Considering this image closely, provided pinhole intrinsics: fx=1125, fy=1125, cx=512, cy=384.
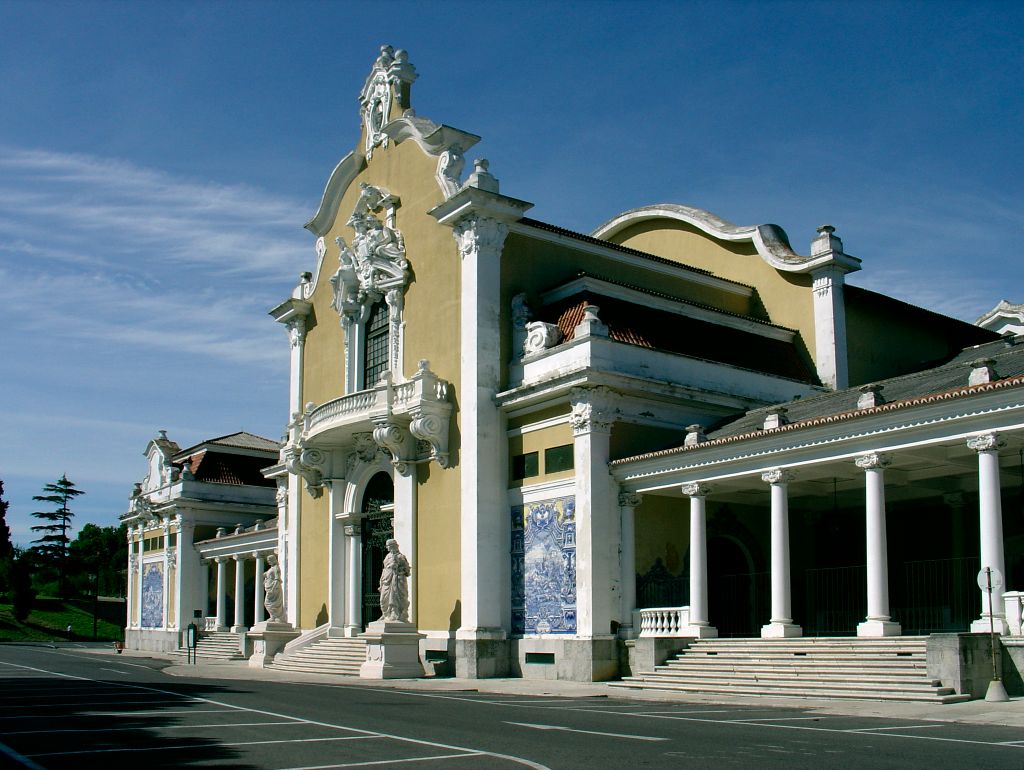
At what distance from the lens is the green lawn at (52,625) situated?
71125 mm

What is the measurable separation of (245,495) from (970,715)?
45.3 meters

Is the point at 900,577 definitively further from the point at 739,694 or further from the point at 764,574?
the point at 739,694

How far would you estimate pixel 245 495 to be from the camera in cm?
5622

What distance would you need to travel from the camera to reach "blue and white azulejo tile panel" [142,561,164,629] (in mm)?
56500

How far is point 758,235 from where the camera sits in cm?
3378

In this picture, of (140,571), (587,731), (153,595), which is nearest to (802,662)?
(587,731)

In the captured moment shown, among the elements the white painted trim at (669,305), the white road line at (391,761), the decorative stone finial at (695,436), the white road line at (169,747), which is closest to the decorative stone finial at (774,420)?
the decorative stone finial at (695,436)

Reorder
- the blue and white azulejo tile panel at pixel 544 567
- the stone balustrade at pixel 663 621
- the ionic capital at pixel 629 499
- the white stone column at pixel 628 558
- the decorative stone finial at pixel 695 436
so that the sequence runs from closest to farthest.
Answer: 1. the stone balustrade at pixel 663 621
2. the decorative stone finial at pixel 695 436
3. the white stone column at pixel 628 558
4. the ionic capital at pixel 629 499
5. the blue and white azulejo tile panel at pixel 544 567

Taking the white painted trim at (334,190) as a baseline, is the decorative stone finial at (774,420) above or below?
below

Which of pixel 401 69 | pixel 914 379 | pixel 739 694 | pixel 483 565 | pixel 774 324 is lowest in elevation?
pixel 739 694

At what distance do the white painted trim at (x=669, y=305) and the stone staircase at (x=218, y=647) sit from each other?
20.8 m

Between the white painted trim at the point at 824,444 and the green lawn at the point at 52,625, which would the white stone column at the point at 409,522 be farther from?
the green lawn at the point at 52,625

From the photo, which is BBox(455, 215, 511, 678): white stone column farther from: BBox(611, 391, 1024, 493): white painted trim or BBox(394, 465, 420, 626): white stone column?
BBox(611, 391, 1024, 493): white painted trim

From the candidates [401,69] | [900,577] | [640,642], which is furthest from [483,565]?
[401,69]
